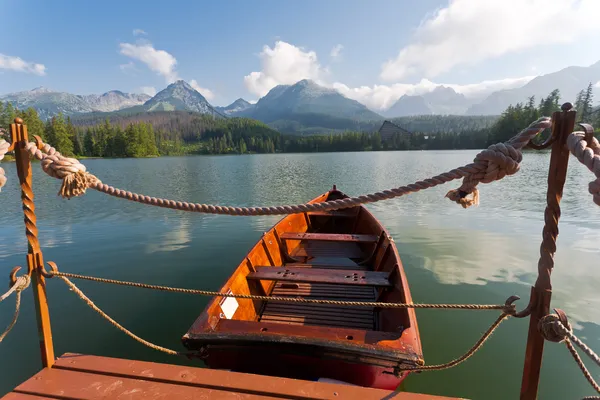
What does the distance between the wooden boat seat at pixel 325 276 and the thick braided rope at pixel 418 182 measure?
3.09 metres

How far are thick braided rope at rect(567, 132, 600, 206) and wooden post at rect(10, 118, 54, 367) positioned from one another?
3.58 metres

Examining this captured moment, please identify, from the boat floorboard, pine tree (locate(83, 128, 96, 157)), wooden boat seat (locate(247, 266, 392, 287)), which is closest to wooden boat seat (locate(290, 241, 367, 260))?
the boat floorboard

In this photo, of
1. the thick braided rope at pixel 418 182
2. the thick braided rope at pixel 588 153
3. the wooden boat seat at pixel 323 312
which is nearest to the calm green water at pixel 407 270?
the wooden boat seat at pixel 323 312

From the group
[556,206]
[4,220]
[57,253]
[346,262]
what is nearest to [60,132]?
[4,220]

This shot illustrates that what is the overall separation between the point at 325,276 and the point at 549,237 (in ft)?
12.0

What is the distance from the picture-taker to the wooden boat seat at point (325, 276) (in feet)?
16.4

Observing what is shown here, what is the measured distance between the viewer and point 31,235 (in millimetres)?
2531

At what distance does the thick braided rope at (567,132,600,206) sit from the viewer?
148 cm

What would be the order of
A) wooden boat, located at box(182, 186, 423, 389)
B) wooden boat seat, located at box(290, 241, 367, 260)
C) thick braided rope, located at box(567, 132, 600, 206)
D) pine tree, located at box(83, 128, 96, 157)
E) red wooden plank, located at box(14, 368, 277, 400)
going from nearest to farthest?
thick braided rope, located at box(567, 132, 600, 206), red wooden plank, located at box(14, 368, 277, 400), wooden boat, located at box(182, 186, 423, 389), wooden boat seat, located at box(290, 241, 367, 260), pine tree, located at box(83, 128, 96, 157)

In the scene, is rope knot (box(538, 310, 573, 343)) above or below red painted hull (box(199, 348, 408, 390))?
above

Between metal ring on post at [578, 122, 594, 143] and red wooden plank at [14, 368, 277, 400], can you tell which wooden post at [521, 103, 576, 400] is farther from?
red wooden plank at [14, 368, 277, 400]

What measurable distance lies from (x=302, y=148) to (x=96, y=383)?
15927 centimetres

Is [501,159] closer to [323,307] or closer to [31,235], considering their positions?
[31,235]

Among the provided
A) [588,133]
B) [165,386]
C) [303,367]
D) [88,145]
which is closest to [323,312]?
[303,367]
